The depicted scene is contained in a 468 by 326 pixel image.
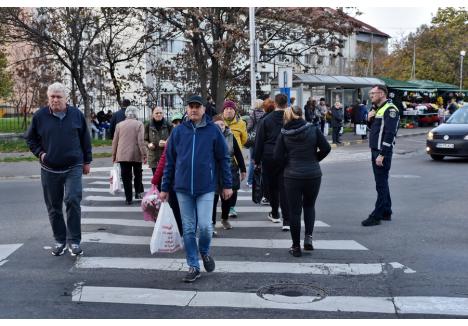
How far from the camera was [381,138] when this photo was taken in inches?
331

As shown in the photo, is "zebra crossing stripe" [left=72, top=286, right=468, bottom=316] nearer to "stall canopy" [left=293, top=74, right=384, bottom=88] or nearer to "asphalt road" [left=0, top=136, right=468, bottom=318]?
"asphalt road" [left=0, top=136, right=468, bottom=318]

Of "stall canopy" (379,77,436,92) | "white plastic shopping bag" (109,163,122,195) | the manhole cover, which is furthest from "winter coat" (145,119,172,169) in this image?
"stall canopy" (379,77,436,92)

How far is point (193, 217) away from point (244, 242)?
1.72m

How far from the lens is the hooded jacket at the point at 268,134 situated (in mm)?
8195

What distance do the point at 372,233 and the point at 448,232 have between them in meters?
Result: 1.04

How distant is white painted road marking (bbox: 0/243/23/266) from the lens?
6.82 meters

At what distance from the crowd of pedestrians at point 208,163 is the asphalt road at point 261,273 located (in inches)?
12.6

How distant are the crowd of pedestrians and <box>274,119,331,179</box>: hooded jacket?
0.4 inches

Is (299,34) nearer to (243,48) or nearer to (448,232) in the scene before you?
(243,48)

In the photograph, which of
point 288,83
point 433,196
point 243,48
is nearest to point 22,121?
point 243,48

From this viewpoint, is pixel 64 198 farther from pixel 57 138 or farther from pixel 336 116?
pixel 336 116

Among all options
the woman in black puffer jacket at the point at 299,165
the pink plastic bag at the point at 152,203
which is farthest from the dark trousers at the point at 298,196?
the pink plastic bag at the point at 152,203

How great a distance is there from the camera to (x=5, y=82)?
31.2 m

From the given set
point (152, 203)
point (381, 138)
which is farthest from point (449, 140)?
point (152, 203)
